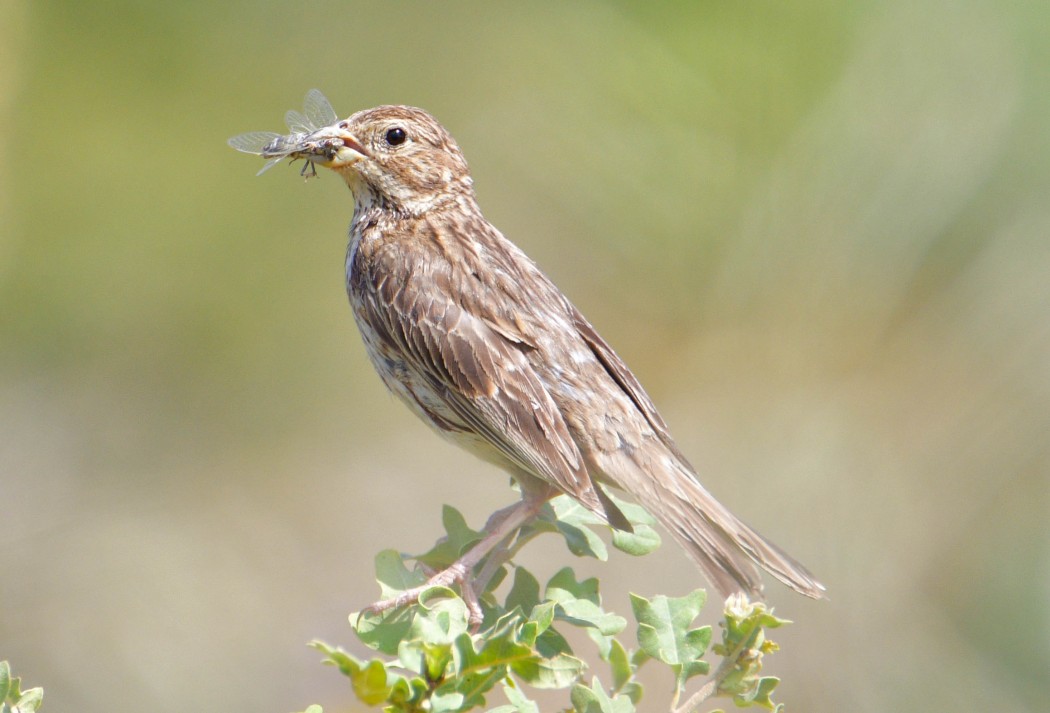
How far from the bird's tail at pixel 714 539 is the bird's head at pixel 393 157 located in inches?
52.1

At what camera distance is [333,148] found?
12.6ft

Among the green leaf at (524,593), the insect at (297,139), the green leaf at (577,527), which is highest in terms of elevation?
the insect at (297,139)

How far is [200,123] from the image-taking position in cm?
675

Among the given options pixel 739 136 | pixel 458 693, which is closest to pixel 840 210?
pixel 739 136

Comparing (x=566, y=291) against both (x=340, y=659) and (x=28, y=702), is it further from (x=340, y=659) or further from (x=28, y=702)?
(x=340, y=659)

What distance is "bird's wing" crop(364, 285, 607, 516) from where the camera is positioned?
3379mm

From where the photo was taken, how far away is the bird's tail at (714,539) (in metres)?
3.12

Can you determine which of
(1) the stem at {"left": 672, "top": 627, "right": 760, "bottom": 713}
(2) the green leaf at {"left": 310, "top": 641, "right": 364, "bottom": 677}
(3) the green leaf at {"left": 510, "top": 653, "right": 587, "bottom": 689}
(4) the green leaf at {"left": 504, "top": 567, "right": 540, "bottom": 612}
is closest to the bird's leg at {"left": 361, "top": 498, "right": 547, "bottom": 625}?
(4) the green leaf at {"left": 504, "top": 567, "right": 540, "bottom": 612}

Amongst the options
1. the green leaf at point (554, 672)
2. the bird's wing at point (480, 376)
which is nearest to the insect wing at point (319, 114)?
the bird's wing at point (480, 376)

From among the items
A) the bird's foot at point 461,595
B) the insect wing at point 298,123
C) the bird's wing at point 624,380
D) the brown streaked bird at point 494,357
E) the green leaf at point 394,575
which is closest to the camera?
the green leaf at point 394,575

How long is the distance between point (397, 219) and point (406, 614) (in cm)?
196

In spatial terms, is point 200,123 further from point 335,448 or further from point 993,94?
point 993,94

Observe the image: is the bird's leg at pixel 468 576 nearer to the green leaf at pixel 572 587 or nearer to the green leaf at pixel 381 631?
the green leaf at pixel 381 631

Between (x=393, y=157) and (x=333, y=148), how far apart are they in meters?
0.23
